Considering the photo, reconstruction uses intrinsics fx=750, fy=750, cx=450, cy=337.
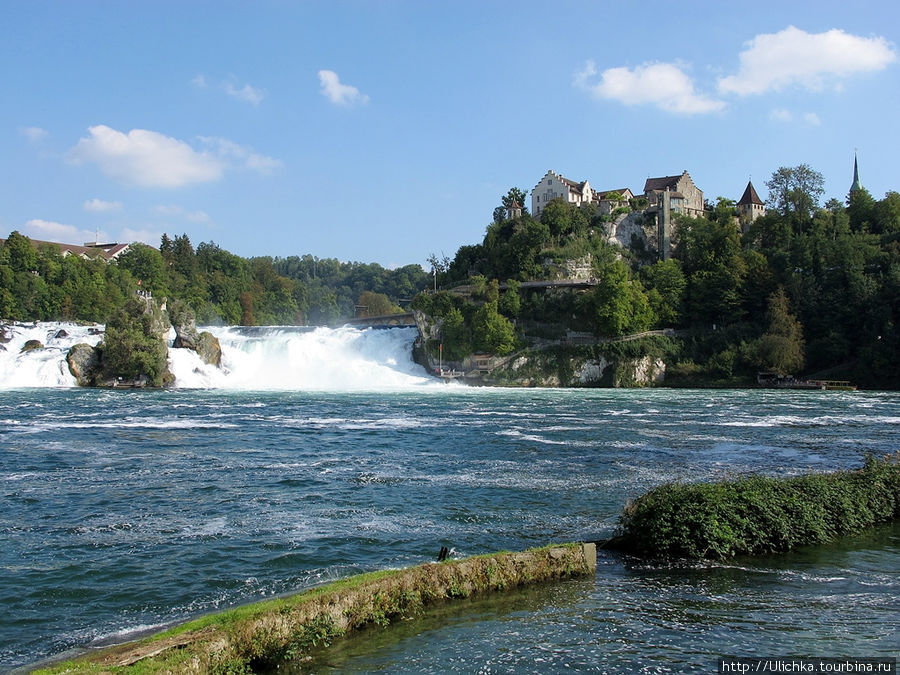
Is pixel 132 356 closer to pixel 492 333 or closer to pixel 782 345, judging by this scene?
pixel 492 333

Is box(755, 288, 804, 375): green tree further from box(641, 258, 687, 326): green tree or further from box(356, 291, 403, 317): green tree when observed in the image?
box(356, 291, 403, 317): green tree

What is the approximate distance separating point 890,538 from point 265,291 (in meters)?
135

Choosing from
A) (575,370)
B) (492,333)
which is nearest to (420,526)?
(492,333)

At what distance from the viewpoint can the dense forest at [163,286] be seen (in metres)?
100

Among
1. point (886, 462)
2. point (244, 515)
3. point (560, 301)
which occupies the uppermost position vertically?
point (560, 301)

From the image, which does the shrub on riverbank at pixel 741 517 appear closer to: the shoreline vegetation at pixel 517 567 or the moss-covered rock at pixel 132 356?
the shoreline vegetation at pixel 517 567

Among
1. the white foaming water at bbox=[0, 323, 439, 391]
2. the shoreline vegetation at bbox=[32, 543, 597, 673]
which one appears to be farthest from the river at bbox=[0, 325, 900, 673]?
the white foaming water at bbox=[0, 323, 439, 391]

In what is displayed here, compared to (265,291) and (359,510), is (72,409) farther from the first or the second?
(265,291)

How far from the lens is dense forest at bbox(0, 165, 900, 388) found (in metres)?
69.9

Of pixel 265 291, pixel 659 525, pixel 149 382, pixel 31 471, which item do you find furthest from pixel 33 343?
pixel 265 291

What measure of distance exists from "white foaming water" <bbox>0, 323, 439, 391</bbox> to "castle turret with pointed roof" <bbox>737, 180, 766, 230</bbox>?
45.9 meters

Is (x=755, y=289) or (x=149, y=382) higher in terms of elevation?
(x=755, y=289)

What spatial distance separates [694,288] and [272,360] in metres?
45.4

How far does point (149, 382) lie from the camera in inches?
2504
